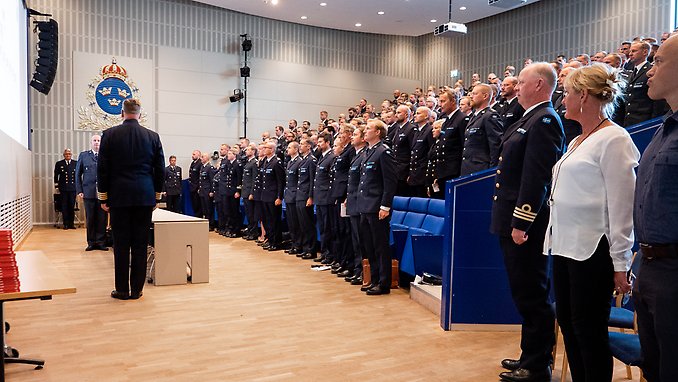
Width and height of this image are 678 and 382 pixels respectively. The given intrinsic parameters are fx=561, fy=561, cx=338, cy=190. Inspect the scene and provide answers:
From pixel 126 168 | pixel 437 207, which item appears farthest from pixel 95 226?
pixel 437 207

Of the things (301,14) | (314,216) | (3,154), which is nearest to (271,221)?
(314,216)

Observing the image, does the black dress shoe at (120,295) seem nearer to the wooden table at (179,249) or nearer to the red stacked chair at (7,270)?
the wooden table at (179,249)

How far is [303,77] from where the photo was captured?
1502 cm

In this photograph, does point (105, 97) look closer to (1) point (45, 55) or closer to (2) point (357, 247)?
(1) point (45, 55)

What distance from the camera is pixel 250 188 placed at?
8.84 m

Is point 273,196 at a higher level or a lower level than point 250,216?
higher

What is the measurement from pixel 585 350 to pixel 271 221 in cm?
634

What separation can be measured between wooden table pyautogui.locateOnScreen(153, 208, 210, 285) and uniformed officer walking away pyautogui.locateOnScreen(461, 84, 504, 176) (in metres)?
2.61

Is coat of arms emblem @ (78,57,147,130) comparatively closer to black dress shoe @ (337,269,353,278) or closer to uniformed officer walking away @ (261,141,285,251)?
uniformed officer walking away @ (261,141,285,251)

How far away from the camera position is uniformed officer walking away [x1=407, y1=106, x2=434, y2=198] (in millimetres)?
6430

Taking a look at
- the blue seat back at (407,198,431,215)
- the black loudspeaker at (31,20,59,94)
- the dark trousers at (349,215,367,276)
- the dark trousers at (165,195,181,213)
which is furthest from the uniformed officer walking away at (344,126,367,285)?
the dark trousers at (165,195,181,213)

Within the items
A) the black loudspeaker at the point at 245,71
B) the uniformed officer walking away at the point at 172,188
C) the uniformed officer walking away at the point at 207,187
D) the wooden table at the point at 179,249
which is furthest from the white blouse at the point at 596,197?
the black loudspeaker at the point at 245,71

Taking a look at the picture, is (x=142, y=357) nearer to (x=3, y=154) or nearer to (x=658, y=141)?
(x=658, y=141)

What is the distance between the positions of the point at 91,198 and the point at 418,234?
16.4ft
